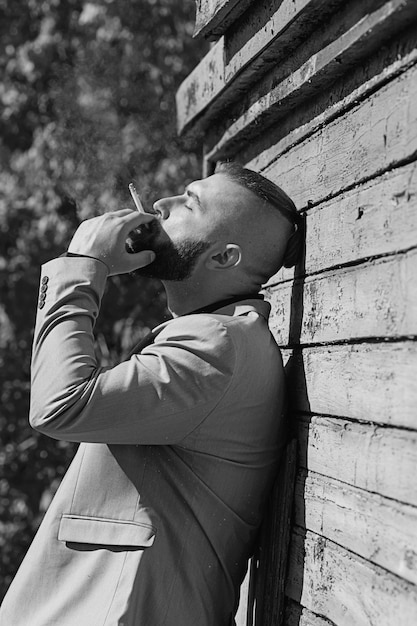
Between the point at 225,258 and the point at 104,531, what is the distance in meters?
0.74

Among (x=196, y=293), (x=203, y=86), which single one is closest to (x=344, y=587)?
(x=196, y=293)

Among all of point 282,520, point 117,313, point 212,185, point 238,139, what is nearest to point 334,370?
point 282,520

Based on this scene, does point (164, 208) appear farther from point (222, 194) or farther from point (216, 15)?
point (216, 15)

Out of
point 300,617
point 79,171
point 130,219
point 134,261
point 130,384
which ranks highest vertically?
point 79,171

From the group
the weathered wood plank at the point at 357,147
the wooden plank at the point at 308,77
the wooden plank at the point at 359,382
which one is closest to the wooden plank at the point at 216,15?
the wooden plank at the point at 308,77

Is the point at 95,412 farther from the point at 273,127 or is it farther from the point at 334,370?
the point at 273,127

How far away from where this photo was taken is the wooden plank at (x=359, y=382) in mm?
1738

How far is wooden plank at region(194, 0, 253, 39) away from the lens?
2.74 metres

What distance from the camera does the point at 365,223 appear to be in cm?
200

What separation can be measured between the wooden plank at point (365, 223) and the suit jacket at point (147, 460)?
24 centimetres

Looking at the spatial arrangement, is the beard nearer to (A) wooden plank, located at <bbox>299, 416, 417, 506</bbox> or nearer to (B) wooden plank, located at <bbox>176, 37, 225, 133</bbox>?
(A) wooden plank, located at <bbox>299, 416, 417, 506</bbox>

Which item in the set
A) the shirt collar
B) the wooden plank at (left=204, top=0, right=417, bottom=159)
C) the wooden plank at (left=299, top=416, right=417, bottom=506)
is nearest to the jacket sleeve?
the shirt collar

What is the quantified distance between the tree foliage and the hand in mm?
4358

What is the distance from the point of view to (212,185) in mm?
2500
